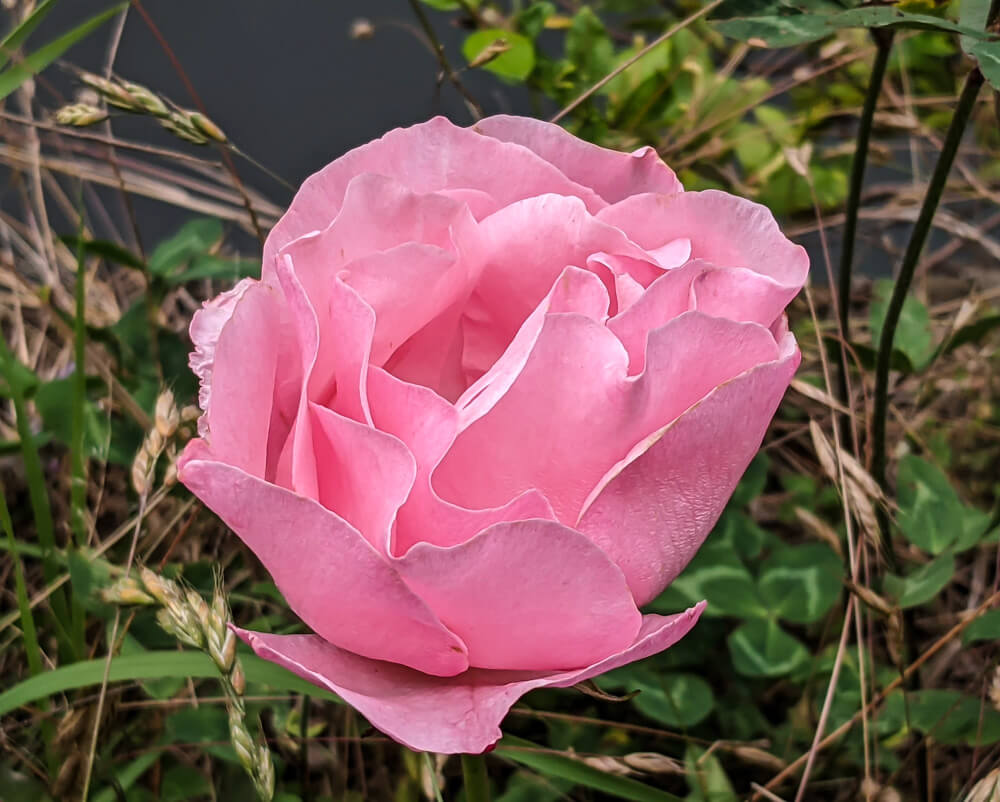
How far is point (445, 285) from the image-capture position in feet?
1.15

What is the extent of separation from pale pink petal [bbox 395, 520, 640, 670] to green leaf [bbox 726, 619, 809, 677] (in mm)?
295

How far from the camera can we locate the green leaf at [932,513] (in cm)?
58

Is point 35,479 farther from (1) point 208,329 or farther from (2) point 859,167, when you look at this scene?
(2) point 859,167

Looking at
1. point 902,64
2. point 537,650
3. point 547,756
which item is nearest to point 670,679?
point 547,756

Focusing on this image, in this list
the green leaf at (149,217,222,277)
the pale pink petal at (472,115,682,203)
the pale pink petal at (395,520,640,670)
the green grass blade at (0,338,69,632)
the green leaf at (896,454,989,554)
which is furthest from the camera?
the green leaf at (149,217,222,277)

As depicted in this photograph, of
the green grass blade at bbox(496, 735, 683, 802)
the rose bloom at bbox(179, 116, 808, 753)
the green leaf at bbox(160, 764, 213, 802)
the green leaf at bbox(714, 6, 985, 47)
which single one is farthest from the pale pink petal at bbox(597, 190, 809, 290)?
the green leaf at bbox(160, 764, 213, 802)

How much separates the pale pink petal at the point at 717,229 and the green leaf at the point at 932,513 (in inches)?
11.8

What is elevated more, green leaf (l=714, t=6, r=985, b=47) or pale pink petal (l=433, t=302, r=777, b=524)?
green leaf (l=714, t=6, r=985, b=47)

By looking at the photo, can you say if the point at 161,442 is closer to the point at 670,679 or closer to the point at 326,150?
the point at 670,679

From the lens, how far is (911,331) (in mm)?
646

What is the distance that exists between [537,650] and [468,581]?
38 millimetres

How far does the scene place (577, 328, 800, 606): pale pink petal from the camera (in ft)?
0.92

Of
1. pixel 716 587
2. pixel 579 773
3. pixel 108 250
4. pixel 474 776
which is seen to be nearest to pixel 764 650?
pixel 716 587

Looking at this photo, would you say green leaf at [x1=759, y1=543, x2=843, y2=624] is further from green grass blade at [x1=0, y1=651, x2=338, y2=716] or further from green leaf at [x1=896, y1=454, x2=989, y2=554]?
green grass blade at [x1=0, y1=651, x2=338, y2=716]
